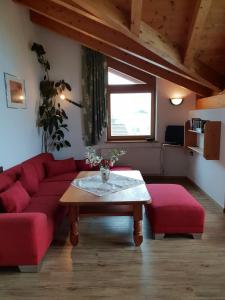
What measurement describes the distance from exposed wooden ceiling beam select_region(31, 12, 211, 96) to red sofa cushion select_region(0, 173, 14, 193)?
2781 millimetres

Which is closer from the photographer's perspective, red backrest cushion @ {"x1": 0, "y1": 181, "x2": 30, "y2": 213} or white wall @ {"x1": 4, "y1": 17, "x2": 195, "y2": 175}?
red backrest cushion @ {"x1": 0, "y1": 181, "x2": 30, "y2": 213}

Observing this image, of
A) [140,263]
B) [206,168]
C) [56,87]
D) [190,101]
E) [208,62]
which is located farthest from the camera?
[190,101]

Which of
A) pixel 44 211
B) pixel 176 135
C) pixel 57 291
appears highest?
pixel 176 135

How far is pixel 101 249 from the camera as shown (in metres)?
2.57

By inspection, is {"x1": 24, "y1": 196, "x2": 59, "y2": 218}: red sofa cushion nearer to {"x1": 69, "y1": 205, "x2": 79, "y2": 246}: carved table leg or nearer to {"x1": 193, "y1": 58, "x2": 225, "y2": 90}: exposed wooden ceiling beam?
{"x1": 69, "y1": 205, "x2": 79, "y2": 246}: carved table leg

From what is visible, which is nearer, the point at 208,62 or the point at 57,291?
the point at 57,291

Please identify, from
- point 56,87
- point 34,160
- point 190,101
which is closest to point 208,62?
point 190,101

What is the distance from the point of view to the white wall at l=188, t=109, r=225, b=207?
11.8ft

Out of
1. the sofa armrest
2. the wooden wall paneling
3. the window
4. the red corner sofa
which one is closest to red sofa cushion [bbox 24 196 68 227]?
the red corner sofa

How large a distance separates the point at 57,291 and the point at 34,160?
235 centimetres

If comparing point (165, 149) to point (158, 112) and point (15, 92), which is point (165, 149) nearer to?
point (158, 112)

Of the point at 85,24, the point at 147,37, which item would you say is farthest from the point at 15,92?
the point at 147,37

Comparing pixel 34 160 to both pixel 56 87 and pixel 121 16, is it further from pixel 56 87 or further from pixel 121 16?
pixel 121 16

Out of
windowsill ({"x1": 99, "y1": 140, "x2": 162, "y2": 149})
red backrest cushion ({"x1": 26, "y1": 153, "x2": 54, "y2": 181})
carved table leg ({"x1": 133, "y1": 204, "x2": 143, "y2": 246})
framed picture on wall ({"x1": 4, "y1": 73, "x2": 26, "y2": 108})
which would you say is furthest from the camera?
windowsill ({"x1": 99, "y1": 140, "x2": 162, "y2": 149})
